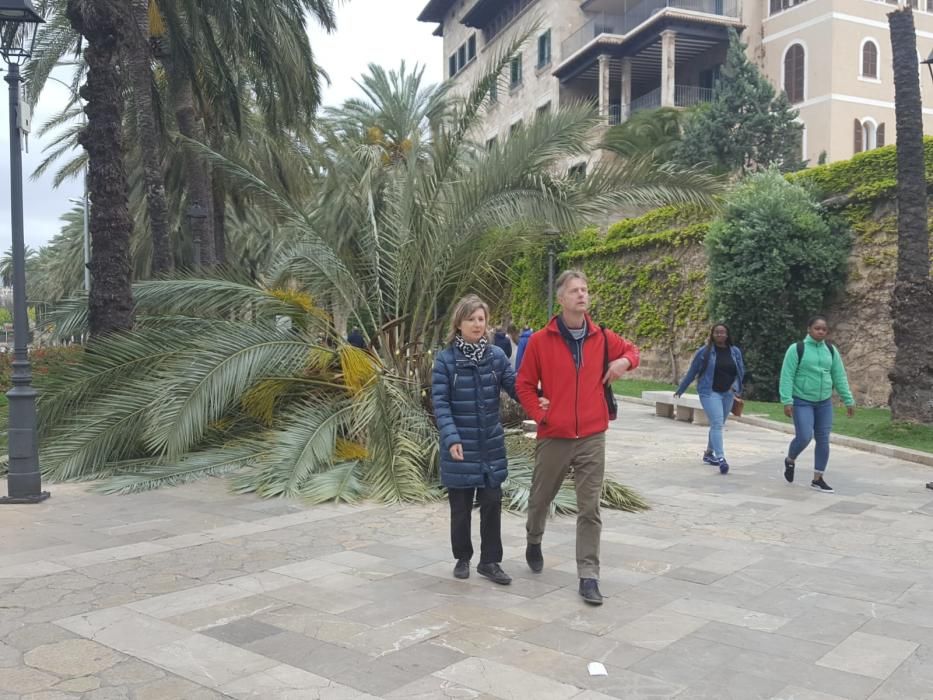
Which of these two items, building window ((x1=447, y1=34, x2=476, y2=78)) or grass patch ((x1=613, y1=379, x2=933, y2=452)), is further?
building window ((x1=447, y1=34, x2=476, y2=78))

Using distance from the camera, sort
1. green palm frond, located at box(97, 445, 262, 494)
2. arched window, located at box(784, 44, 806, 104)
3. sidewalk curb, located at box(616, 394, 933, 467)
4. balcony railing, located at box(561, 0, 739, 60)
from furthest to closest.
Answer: balcony railing, located at box(561, 0, 739, 60), arched window, located at box(784, 44, 806, 104), sidewalk curb, located at box(616, 394, 933, 467), green palm frond, located at box(97, 445, 262, 494)

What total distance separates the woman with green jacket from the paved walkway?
3.13 ft

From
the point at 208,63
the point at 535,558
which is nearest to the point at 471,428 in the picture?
the point at 535,558

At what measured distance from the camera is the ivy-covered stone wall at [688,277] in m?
16.2

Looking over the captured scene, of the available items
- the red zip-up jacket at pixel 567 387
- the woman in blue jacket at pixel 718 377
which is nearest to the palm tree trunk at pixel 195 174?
the woman in blue jacket at pixel 718 377

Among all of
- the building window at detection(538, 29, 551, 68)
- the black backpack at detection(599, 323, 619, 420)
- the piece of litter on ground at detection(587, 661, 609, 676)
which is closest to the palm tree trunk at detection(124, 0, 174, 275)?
the black backpack at detection(599, 323, 619, 420)

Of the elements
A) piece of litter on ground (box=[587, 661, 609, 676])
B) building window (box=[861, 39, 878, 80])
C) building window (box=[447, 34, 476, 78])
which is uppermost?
building window (box=[447, 34, 476, 78])

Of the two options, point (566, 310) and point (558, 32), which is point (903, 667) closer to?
point (566, 310)

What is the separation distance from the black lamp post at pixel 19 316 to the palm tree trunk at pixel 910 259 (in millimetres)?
10417

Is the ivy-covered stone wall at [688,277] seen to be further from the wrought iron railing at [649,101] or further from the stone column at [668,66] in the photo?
the wrought iron railing at [649,101]

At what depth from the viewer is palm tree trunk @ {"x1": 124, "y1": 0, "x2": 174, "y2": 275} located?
46.7 ft

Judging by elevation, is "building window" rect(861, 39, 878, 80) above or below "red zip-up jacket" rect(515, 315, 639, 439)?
above

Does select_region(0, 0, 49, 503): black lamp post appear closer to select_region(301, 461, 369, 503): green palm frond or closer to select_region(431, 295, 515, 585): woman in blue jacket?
select_region(301, 461, 369, 503): green palm frond

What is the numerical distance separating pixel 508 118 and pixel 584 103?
123 ft
